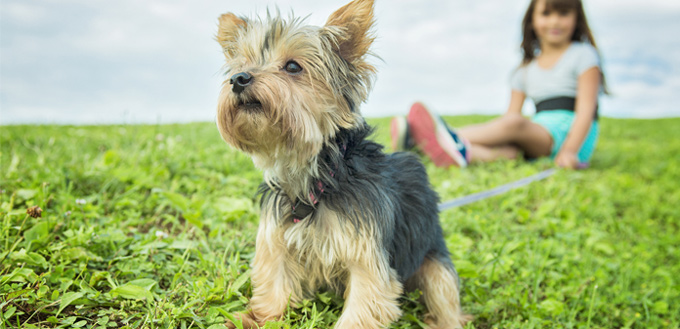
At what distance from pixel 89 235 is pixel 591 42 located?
8.03 metres

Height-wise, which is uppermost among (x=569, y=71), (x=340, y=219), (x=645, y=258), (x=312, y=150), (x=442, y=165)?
(x=569, y=71)

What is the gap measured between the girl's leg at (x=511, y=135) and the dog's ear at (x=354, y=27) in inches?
199

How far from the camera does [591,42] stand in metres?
7.48

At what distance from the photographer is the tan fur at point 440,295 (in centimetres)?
268

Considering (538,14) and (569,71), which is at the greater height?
(538,14)

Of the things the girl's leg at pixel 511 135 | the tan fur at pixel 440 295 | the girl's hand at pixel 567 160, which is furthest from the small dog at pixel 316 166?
the girl's hand at pixel 567 160

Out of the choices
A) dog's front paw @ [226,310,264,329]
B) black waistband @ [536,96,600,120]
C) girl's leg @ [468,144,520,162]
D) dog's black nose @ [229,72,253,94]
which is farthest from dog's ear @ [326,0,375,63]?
black waistband @ [536,96,600,120]

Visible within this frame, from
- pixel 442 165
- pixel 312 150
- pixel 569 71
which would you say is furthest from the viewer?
pixel 569 71

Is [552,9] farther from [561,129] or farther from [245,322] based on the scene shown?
[245,322]

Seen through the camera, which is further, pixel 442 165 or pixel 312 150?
pixel 442 165

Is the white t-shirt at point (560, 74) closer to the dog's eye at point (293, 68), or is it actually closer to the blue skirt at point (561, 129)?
the blue skirt at point (561, 129)

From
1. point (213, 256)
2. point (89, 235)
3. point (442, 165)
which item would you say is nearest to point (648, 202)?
point (442, 165)

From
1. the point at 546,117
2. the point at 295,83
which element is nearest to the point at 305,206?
the point at 295,83

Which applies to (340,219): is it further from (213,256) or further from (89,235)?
(89,235)
